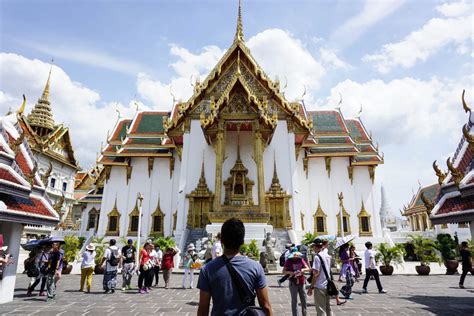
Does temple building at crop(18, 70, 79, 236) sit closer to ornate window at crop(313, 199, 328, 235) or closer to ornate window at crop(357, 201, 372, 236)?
ornate window at crop(313, 199, 328, 235)

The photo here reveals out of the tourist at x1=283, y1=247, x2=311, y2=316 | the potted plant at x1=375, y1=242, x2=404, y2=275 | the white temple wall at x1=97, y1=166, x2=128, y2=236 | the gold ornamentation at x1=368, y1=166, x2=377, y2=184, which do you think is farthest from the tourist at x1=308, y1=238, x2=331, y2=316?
the white temple wall at x1=97, y1=166, x2=128, y2=236

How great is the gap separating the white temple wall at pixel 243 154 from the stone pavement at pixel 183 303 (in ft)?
30.4

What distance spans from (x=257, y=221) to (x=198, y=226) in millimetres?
3701

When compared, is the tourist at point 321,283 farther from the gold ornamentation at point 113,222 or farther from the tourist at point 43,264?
the gold ornamentation at point 113,222

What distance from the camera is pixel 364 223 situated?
1823cm

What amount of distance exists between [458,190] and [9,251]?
7.60 m

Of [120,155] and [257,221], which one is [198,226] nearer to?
[257,221]

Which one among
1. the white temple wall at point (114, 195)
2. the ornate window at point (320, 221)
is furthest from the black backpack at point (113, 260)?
the ornate window at point (320, 221)

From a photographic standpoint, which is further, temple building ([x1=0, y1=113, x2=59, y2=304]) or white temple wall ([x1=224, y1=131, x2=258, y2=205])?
white temple wall ([x1=224, y1=131, x2=258, y2=205])

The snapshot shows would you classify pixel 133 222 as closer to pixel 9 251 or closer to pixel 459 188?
pixel 9 251

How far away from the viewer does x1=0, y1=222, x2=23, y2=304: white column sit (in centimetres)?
541

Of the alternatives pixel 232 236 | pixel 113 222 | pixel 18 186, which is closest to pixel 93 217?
pixel 113 222

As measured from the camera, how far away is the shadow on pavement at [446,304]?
505 centimetres

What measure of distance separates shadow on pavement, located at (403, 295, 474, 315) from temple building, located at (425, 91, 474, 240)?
1220 mm
